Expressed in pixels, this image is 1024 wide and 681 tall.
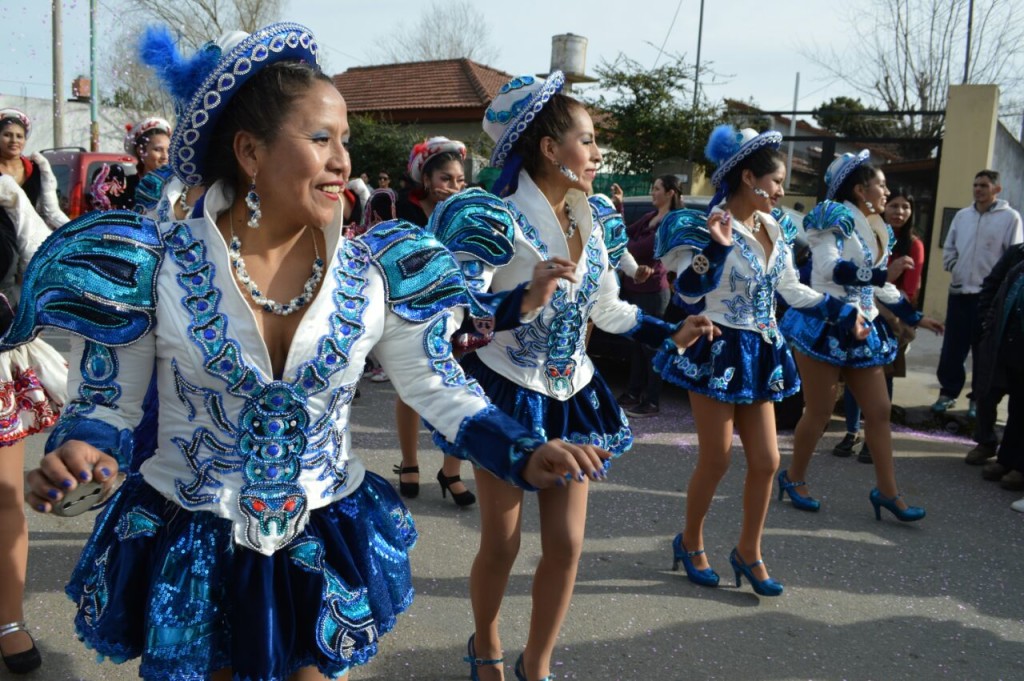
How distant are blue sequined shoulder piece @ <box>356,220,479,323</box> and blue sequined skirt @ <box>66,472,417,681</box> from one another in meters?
0.50

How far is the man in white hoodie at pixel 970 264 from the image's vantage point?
7.97 m

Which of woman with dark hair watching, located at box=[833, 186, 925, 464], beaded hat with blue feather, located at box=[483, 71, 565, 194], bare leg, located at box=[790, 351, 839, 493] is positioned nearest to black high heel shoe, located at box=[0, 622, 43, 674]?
beaded hat with blue feather, located at box=[483, 71, 565, 194]

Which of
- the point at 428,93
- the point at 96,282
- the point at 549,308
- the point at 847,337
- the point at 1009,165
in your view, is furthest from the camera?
the point at 428,93

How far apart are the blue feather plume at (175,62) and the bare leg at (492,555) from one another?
1.56 m

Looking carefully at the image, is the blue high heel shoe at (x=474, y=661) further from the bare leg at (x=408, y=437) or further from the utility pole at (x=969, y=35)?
the utility pole at (x=969, y=35)

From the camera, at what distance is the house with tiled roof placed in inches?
985

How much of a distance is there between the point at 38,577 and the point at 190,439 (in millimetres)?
2701

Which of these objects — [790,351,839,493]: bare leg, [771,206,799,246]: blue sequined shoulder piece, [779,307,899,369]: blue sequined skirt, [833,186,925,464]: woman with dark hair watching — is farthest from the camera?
[833,186,925,464]: woman with dark hair watching

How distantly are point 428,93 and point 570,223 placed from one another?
79.9 feet

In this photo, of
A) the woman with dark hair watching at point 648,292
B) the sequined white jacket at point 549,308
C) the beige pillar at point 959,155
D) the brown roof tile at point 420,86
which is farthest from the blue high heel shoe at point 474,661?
the brown roof tile at point 420,86

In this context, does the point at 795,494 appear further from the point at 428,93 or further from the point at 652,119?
the point at 428,93

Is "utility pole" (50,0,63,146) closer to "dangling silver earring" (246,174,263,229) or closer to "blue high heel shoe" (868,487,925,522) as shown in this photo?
"blue high heel shoe" (868,487,925,522)

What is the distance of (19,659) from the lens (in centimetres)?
317

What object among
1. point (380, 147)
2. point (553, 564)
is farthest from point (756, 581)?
point (380, 147)
